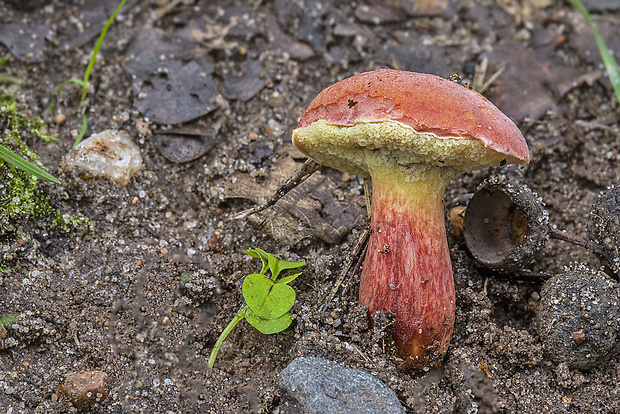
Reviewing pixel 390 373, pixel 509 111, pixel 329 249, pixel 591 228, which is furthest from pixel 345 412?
pixel 509 111

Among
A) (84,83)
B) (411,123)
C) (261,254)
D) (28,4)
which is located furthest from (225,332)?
(28,4)

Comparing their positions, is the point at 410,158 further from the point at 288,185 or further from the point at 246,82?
the point at 246,82

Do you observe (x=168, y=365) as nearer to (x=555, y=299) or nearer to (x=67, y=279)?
(x=67, y=279)

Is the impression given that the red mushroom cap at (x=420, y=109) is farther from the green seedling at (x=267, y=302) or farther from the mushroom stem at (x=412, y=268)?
the green seedling at (x=267, y=302)

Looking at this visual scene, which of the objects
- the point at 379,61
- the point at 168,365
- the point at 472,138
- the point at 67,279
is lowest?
the point at 168,365

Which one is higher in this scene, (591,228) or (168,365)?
(591,228)

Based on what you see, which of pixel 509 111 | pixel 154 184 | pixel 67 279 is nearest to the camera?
pixel 67 279

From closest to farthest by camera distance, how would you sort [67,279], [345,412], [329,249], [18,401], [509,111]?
1. [345,412]
2. [18,401]
3. [67,279]
4. [329,249]
5. [509,111]

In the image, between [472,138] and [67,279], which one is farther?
[67,279]
